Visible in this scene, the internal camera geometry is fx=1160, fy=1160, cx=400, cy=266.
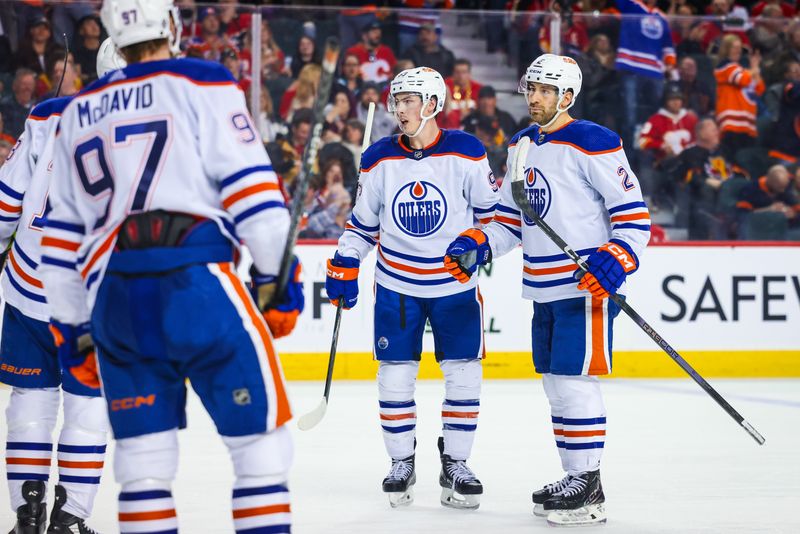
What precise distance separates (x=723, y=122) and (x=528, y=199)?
159 inches

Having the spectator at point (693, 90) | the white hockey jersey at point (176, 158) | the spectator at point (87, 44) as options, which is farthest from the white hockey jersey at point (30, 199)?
the spectator at point (693, 90)

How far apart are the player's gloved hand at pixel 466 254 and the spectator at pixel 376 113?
344 centimetres

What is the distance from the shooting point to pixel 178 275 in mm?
2018

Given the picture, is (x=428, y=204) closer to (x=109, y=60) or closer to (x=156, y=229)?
(x=109, y=60)

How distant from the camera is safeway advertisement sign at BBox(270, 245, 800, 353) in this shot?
21.5ft

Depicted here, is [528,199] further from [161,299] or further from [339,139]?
[339,139]

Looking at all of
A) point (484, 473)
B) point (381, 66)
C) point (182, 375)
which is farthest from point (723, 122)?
point (182, 375)

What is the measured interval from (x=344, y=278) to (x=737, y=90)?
430 centimetres


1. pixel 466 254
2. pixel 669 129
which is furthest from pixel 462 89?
pixel 466 254

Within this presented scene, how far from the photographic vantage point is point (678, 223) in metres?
6.91

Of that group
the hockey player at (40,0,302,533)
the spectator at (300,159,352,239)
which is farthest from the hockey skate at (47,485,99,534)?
the spectator at (300,159,352,239)

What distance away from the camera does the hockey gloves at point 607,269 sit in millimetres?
3180

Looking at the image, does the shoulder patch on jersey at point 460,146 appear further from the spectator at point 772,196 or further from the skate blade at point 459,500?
the spectator at point 772,196

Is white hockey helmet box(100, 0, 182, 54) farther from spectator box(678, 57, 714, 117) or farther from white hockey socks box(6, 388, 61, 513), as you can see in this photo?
spectator box(678, 57, 714, 117)
